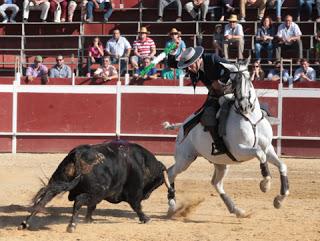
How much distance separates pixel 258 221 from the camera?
332 inches

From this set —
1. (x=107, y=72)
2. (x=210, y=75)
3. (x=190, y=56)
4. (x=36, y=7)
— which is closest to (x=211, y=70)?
(x=210, y=75)

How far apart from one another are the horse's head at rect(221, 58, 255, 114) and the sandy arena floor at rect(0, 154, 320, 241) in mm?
1152

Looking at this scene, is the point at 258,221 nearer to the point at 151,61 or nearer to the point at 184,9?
the point at 151,61

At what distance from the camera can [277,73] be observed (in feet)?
52.3

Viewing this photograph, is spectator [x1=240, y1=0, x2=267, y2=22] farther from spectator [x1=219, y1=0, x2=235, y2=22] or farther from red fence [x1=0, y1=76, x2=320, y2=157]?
red fence [x1=0, y1=76, x2=320, y2=157]

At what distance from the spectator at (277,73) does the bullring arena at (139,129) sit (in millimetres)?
119

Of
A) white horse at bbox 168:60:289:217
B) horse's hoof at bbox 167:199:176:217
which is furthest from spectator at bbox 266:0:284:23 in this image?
horse's hoof at bbox 167:199:176:217

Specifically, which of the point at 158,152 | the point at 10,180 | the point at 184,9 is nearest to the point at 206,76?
the point at 10,180

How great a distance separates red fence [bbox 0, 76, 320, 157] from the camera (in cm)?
1561

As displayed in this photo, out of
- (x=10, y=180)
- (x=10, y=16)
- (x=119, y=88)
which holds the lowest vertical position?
(x=10, y=180)

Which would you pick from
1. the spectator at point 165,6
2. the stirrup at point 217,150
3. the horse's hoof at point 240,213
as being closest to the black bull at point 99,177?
the stirrup at point 217,150

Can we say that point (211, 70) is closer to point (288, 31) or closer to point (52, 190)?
point (52, 190)

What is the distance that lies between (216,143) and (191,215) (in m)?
0.92

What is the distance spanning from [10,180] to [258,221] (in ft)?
14.1
